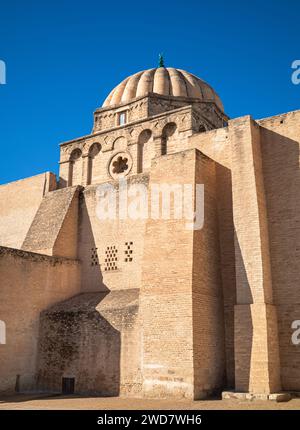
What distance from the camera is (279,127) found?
1198 cm

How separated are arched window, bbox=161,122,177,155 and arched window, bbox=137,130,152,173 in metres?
0.62

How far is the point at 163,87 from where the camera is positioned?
20094 millimetres

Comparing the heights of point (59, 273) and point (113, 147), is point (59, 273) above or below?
below

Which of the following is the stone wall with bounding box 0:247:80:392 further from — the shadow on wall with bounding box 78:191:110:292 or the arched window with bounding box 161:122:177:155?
the arched window with bounding box 161:122:177:155

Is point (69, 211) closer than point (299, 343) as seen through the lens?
No

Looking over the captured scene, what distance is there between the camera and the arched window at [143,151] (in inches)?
674

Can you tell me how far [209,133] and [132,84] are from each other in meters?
9.05

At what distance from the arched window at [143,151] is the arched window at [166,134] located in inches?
24.4

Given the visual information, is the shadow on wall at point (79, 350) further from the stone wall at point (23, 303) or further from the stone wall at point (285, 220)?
the stone wall at point (285, 220)
